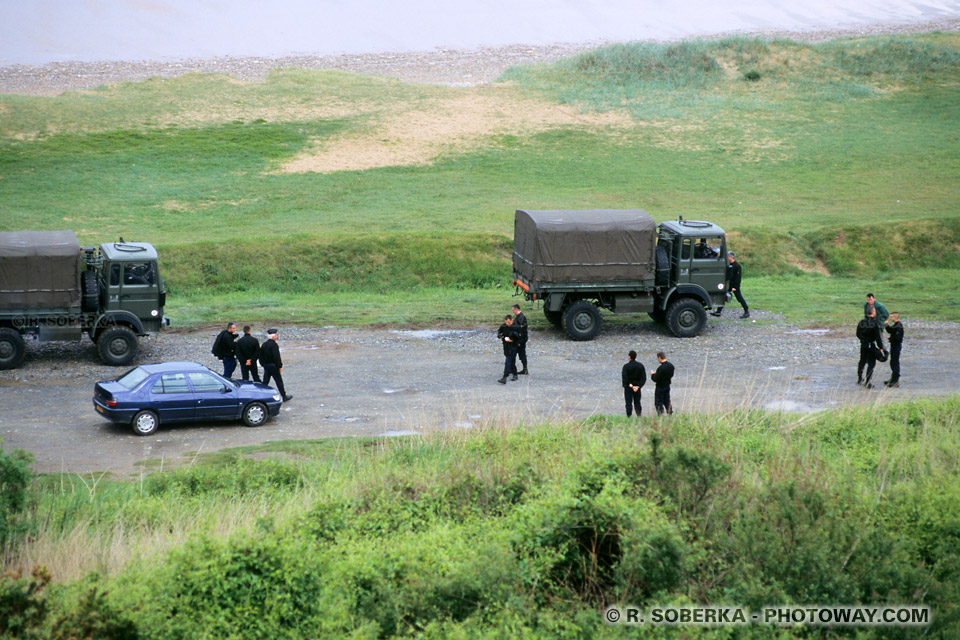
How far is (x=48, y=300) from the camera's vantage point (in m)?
19.8

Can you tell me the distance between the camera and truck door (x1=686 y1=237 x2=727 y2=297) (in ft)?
76.5

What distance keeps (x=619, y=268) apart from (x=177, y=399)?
39.6ft

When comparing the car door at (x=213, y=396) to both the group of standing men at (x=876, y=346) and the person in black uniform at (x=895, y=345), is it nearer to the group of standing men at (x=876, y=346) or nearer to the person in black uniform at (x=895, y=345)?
the group of standing men at (x=876, y=346)

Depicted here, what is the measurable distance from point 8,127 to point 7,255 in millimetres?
34864

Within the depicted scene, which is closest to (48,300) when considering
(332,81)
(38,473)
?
(38,473)

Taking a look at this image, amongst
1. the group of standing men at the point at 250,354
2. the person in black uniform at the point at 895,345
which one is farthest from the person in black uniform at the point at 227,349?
the person in black uniform at the point at 895,345

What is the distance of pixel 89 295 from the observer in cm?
2039

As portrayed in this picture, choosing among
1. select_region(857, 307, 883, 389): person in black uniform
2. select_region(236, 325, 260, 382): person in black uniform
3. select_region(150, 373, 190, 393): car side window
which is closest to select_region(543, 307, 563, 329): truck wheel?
select_region(857, 307, 883, 389): person in black uniform

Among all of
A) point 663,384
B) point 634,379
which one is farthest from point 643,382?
point 663,384

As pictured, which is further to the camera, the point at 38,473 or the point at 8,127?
the point at 8,127

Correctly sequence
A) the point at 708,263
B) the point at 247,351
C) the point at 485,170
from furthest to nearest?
the point at 485,170
the point at 708,263
the point at 247,351

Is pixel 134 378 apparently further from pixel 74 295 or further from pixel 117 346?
pixel 74 295

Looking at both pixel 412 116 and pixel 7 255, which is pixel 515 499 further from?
pixel 412 116

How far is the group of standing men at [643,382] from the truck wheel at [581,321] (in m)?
7.08
